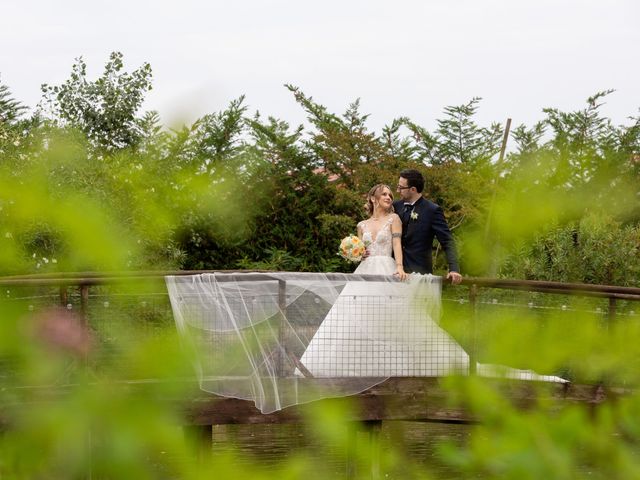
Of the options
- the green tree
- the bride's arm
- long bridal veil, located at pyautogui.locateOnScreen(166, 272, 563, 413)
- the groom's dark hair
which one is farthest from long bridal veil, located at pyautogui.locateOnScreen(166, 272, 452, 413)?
the green tree

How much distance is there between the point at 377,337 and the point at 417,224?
0.89 metres

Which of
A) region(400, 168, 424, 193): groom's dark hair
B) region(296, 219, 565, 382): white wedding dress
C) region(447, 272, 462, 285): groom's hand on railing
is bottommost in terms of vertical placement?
region(296, 219, 565, 382): white wedding dress

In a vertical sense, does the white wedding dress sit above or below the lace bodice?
below

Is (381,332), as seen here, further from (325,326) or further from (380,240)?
(380,240)

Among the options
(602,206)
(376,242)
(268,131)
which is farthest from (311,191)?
(376,242)

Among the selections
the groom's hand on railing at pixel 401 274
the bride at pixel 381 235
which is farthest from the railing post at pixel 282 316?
the bride at pixel 381 235

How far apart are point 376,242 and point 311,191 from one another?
35.9ft

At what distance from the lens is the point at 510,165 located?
787 inches

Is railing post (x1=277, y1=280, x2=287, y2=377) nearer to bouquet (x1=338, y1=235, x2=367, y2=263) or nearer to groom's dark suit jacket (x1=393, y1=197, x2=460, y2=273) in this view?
bouquet (x1=338, y1=235, x2=367, y2=263)

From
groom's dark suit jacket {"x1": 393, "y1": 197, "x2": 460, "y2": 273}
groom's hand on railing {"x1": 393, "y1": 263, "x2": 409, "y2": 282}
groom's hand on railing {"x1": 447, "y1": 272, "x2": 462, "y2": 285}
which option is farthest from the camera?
groom's dark suit jacket {"x1": 393, "y1": 197, "x2": 460, "y2": 273}

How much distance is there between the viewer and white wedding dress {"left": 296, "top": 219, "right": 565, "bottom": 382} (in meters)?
7.64

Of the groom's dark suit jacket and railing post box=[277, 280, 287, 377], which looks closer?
railing post box=[277, 280, 287, 377]

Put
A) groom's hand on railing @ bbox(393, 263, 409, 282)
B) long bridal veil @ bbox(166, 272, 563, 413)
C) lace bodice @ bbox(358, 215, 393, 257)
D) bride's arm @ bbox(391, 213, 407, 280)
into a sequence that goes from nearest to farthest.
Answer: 1. long bridal veil @ bbox(166, 272, 563, 413)
2. groom's hand on railing @ bbox(393, 263, 409, 282)
3. bride's arm @ bbox(391, 213, 407, 280)
4. lace bodice @ bbox(358, 215, 393, 257)

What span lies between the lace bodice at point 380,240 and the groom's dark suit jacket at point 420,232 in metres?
0.13
